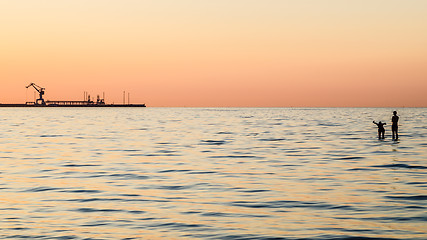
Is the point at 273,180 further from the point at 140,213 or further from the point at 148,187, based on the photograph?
the point at 140,213

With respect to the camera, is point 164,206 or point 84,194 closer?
point 164,206

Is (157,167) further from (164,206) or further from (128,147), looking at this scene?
(128,147)

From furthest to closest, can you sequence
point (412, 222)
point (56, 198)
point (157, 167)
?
point (157, 167) < point (56, 198) < point (412, 222)

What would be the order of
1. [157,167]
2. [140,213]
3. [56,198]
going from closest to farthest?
[140,213]
[56,198]
[157,167]

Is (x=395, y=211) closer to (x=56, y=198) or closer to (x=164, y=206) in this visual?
(x=164, y=206)

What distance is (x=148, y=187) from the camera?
22.7 m

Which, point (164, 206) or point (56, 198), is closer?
point (164, 206)

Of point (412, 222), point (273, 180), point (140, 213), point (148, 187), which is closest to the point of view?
point (412, 222)

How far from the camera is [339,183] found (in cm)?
2377

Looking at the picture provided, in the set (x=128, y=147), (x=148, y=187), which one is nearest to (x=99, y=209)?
(x=148, y=187)

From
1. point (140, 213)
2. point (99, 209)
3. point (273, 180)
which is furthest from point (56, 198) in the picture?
point (273, 180)

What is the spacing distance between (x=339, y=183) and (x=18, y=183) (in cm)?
1210

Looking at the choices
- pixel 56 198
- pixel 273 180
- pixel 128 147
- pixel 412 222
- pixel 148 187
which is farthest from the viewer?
pixel 128 147

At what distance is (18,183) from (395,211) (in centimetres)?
1385
